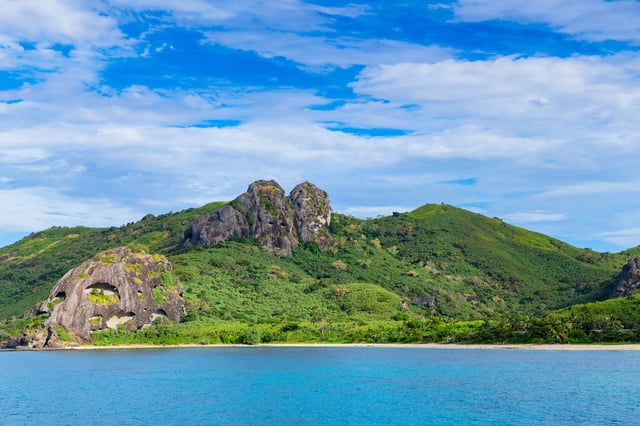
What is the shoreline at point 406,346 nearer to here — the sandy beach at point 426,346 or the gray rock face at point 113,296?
the sandy beach at point 426,346

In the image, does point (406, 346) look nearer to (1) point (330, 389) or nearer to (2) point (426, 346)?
(2) point (426, 346)

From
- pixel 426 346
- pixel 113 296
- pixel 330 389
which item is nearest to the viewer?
pixel 330 389

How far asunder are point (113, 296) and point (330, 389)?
108239 mm

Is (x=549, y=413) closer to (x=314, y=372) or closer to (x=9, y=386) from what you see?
(x=314, y=372)

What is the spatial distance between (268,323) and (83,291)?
51192 millimetres

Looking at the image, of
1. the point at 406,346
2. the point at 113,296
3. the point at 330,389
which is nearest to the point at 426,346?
the point at 406,346

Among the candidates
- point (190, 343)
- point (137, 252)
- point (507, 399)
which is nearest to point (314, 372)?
point (507, 399)

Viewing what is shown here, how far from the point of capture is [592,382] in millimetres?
86000

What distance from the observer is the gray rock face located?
17200 cm

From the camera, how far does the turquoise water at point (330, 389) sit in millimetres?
65750

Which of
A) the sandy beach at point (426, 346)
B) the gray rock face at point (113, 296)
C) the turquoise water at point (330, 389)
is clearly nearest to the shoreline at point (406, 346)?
the sandy beach at point (426, 346)

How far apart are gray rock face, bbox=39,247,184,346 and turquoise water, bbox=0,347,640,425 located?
3191 centimetres

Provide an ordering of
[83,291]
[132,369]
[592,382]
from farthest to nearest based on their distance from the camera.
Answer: [83,291]
[132,369]
[592,382]

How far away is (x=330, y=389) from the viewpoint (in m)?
87.7
